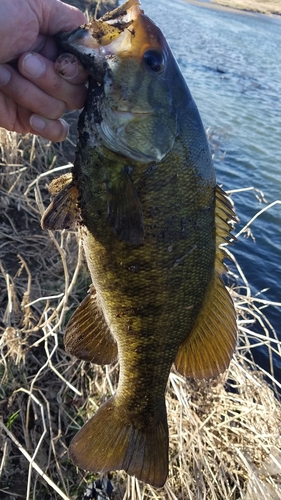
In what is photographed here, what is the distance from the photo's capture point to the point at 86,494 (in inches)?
129

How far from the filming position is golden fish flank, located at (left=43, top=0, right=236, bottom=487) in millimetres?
1841

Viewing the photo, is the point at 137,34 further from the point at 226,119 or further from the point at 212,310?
the point at 226,119

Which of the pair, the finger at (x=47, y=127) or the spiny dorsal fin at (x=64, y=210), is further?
the finger at (x=47, y=127)

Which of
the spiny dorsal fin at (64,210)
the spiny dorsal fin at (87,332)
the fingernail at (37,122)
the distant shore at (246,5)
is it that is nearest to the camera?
the spiny dorsal fin at (64,210)

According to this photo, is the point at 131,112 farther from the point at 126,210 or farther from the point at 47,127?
the point at 47,127

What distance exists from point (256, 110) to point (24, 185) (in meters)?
9.94

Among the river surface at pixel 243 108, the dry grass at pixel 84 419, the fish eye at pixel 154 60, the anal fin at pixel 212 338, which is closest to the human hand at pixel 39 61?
the fish eye at pixel 154 60

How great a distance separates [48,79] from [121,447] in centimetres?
183

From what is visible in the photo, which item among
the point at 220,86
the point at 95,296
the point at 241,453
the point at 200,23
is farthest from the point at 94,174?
the point at 200,23

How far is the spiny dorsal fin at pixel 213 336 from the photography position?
224 centimetres

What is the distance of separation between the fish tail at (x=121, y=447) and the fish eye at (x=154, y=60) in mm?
1630

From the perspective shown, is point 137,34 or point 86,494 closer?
point 137,34

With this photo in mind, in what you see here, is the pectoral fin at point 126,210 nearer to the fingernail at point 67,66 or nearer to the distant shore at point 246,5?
the fingernail at point 67,66

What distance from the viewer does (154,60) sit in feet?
6.09
